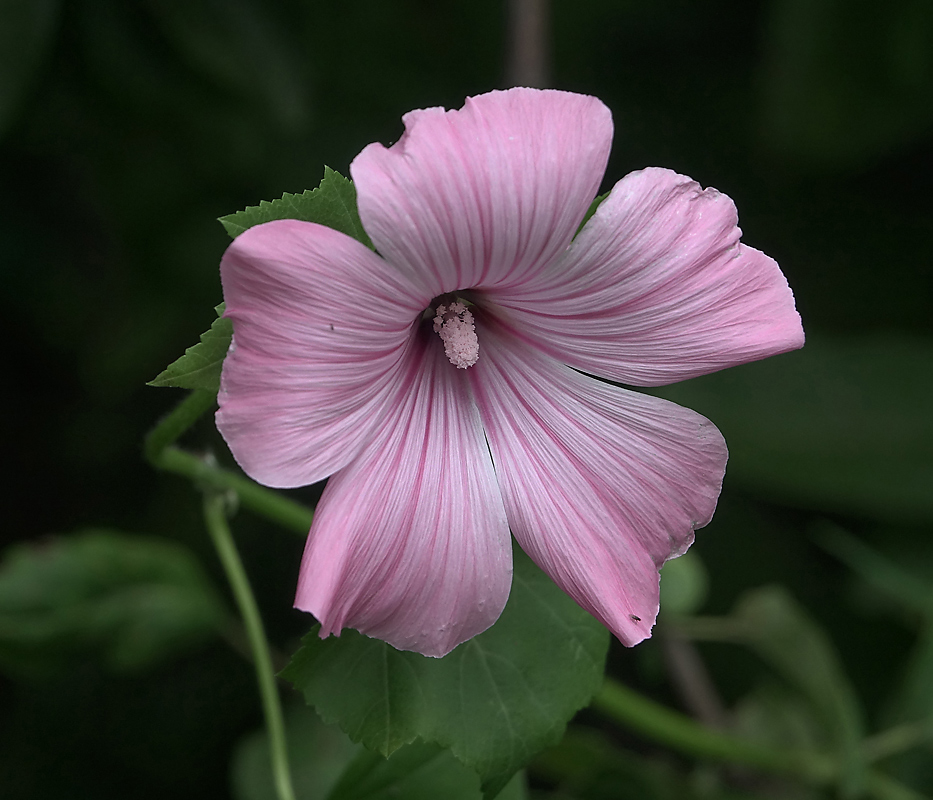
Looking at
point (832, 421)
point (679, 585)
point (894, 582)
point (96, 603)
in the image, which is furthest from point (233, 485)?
point (832, 421)

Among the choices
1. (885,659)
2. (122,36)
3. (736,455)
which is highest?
(122,36)

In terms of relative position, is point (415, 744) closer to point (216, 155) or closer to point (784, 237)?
point (216, 155)

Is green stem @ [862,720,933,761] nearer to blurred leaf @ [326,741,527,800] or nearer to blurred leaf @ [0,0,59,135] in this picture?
blurred leaf @ [326,741,527,800]

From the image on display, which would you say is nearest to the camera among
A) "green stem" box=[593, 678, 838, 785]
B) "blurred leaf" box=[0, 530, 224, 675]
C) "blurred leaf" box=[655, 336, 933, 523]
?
"green stem" box=[593, 678, 838, 785]

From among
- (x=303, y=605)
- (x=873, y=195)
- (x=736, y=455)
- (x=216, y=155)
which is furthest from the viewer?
(x=873, y=195)

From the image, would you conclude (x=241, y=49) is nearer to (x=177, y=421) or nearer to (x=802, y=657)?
(x=177, y=421)

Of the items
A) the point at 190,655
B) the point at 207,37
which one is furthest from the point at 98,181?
the point at 190,655

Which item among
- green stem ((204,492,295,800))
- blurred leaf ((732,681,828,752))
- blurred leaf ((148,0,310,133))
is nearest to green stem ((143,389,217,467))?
green stem ((204,492,295,800))
